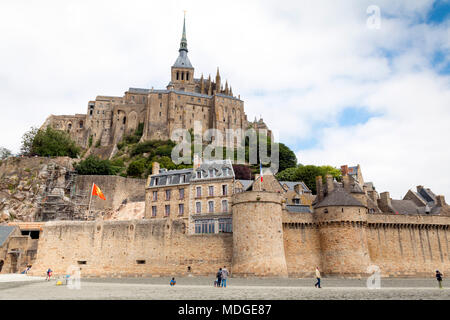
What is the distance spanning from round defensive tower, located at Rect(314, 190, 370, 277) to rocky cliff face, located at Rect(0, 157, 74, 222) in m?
35.5

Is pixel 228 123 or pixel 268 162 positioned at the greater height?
pixel 228 123

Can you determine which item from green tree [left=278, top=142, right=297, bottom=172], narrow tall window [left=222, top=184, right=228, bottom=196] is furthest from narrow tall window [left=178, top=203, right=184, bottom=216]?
green tree [left=278, top=142, right=297, bottom=172]

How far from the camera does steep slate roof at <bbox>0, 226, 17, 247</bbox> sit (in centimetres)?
3662

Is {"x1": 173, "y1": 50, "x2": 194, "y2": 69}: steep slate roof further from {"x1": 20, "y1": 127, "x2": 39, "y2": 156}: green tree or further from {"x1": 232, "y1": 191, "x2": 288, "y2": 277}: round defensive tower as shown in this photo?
{"x1": 232, "y1": 191, "x2": 288, "y2": 277}: round defensive tower

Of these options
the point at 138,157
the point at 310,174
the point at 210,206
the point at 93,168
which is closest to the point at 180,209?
the point at 210,206

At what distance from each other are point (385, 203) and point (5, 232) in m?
39.0

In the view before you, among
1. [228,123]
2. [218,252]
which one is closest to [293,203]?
[218,252]

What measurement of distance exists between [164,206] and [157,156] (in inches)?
1407

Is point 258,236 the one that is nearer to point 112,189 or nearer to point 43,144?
point 112,189

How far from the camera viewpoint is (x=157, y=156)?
75.7 metres

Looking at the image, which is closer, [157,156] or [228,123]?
Answer: [157,156]

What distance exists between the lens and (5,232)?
1486 inches

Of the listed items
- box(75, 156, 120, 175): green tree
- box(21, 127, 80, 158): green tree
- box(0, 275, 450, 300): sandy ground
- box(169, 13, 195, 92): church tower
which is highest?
box(169, 13, 195, 92): church tower
